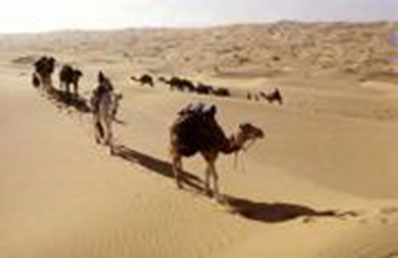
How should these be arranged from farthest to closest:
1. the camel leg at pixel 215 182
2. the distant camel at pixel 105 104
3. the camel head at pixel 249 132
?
1. the distant camel at pixel 105 104
2. the camel leg at pixel 215 182
3. the camel head at pixel 249 132

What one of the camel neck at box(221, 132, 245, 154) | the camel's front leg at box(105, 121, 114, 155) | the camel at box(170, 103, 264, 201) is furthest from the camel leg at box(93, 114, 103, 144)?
the camel neck at box(221, 132, 245, 154)

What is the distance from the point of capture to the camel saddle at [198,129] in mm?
14008

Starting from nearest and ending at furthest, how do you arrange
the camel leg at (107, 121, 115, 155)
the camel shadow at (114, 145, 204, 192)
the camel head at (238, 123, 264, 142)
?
the camel head at (238, 123, 264, 142), the camel shadow at (114, 145, 204, 192), the camel leg at (107, 121, 115, 155)

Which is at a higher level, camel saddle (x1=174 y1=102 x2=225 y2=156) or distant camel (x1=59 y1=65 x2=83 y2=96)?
camel saddle (x1=174 y1=102 x2=225 y2=156)

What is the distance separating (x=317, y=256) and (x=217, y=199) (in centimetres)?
420

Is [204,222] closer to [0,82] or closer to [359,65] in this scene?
[0,82]

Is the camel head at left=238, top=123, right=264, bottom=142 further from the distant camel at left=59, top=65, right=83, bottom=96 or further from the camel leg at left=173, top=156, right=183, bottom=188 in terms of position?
the distant camel at left=59, top=65, right=83, bottom=96

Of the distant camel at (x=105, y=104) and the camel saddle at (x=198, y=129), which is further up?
the camel saddle at (x=198, y=129)

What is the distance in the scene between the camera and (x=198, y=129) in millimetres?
14000

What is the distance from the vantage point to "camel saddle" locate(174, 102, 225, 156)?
14.0m

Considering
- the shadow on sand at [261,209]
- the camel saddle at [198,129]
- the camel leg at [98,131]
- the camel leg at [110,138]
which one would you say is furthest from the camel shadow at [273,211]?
the camel leg at [98,131]

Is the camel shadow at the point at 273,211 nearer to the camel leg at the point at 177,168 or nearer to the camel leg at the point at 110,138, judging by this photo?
the camel leg at the point at 177,168

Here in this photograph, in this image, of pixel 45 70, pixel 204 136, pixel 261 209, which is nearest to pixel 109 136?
pixel 204 136

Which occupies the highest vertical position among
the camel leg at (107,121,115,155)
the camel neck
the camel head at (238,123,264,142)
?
the camel head at (238,123,264,142)
